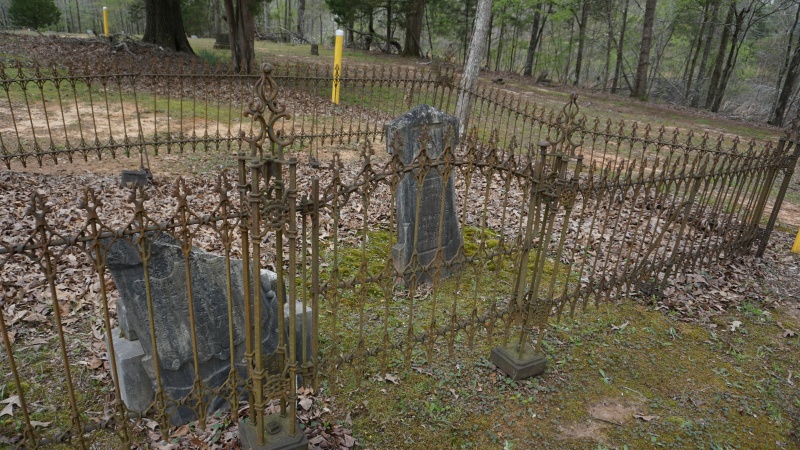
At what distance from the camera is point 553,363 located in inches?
190

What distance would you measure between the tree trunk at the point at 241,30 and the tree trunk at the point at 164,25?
4539 mm

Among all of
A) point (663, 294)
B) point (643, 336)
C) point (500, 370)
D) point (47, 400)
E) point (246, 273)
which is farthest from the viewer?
point (663, 294)

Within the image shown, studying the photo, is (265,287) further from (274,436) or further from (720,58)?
(720,58)

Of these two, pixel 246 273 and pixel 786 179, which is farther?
pixel 786 179

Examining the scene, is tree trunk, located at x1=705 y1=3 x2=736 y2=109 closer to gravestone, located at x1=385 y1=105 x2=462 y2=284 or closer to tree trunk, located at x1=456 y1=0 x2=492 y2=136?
tree trunk, located at x1=456 y1=0 x2=492 y2=136

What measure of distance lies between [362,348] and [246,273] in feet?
4.31

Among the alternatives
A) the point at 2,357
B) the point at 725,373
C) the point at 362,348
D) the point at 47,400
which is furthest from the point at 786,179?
the point at 2,357

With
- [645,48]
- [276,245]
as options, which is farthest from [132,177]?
[645,48]

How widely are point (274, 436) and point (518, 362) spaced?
2256 mm

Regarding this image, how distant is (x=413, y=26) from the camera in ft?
91.5

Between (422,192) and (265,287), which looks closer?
(265,287)

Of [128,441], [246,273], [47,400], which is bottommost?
[47,400]

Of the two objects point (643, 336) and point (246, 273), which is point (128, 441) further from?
point (643, 336)

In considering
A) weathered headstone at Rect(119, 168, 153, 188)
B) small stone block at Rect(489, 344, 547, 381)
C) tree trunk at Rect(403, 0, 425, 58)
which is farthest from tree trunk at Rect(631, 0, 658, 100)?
small stone block at Rect(489, 344, 547, 381)
